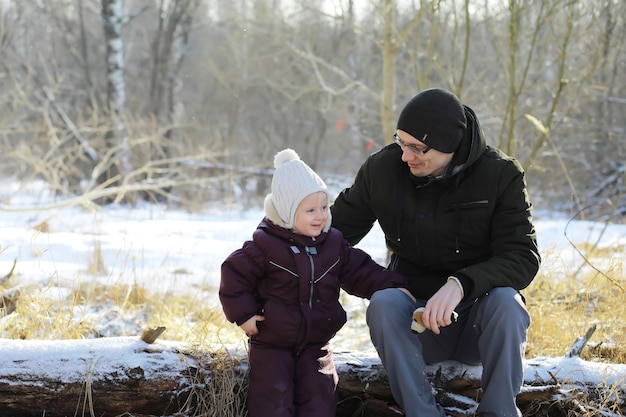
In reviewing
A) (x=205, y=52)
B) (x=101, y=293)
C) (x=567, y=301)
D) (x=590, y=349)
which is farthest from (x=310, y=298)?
(x=205, y=52)

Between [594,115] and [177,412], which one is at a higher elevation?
[594,115]

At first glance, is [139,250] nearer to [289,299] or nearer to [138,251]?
[138,251]

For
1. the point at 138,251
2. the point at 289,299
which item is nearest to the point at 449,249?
the point at 289,299

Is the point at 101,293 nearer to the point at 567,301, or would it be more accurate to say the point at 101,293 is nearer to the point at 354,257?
the point at 354,257

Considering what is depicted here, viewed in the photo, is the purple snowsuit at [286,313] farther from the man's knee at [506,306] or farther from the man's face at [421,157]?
the man's knee at [506,306]

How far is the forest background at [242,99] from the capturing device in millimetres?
10938

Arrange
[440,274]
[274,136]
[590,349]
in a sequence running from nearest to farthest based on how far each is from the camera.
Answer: [440,274] → [590,349] → [274,136]

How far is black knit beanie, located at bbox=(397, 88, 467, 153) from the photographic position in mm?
2449

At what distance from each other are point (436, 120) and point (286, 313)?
3.02ft

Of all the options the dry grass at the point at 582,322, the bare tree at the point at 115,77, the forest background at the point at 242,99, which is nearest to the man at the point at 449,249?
the dry grass at the point at 582,322

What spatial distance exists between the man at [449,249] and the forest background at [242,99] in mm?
5994

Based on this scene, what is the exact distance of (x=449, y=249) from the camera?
2598 mm

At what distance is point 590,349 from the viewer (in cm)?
322

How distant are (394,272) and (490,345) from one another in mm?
491
